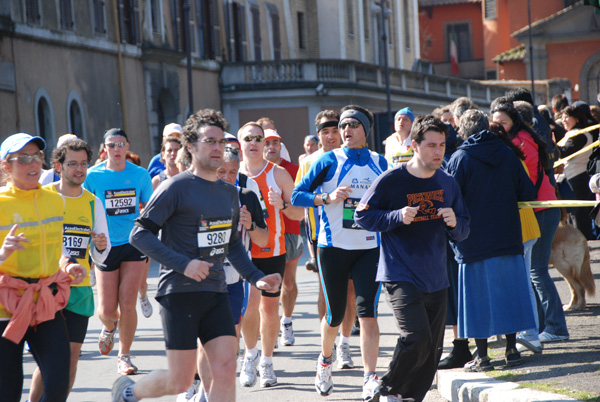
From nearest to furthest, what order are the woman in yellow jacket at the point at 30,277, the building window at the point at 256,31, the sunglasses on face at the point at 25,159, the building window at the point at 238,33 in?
1. the woman in yellow jacket at the point at 30,277
2. the sunglasses on face at the point at 25,159
3. the building window at the point at 238,33
4. the building window at the point at 256,31

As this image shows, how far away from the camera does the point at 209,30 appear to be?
1390 inches

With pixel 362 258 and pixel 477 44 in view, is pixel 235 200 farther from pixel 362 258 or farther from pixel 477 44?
pixel 477 44

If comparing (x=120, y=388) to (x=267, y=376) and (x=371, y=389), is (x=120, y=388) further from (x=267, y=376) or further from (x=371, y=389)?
(x=267, y=376)

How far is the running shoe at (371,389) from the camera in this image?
701 centimetres

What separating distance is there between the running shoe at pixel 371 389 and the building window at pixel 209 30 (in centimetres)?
2861

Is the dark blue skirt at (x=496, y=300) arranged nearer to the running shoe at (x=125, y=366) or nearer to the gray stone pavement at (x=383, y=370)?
the gray stone pavement at (x=383, y=370)

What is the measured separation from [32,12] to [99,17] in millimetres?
3875

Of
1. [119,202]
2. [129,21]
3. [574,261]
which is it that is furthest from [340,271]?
[129,21]

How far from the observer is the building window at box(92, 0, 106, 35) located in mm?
27873

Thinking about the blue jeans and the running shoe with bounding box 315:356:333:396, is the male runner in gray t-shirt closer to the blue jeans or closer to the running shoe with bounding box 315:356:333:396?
the running shoe with bounding box 315:356:333:396

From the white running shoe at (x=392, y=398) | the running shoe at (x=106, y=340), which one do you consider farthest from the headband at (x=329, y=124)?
the white running shoe at (x=392, y=398)

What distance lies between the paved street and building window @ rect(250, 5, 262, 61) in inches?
1086

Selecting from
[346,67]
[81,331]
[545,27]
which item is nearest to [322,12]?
[346,67]

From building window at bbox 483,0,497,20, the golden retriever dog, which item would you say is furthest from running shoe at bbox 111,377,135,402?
building window at bbox 483,0,497,20
